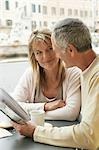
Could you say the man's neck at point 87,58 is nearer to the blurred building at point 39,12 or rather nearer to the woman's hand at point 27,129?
the woman's hand at point 27,129

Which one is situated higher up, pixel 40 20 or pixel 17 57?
pixel 40 20

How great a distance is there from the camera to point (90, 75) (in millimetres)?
1439

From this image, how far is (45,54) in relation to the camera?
2.20 meters

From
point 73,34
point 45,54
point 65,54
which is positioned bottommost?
point 45,54

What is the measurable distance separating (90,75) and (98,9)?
88.1 inches

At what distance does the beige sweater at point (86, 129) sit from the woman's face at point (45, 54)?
76 cm

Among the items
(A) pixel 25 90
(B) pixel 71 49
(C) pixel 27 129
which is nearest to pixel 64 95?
(A) pixel 25 90

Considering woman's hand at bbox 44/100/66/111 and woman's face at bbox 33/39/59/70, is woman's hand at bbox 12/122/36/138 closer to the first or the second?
A: woman's hand at bbox 44/100/66/111

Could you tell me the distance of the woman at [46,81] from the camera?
6.97 ft

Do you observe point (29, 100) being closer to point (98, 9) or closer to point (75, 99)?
point (75, 99)

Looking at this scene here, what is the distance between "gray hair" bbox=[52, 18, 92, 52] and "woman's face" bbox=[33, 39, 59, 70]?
704 millimetres

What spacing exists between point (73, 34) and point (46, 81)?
913 millimetres

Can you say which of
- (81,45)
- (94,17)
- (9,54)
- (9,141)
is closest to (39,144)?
(9,141)

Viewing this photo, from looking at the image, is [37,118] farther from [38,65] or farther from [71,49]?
[38,65]
